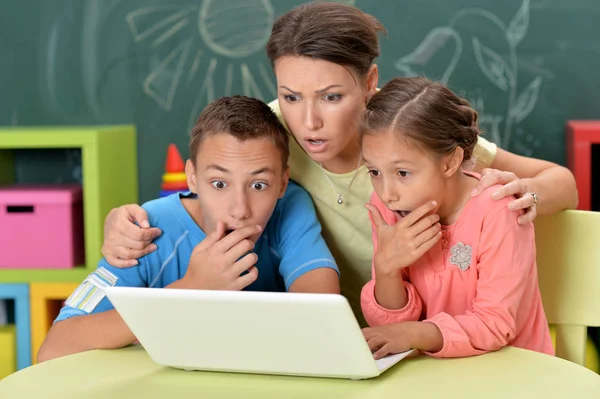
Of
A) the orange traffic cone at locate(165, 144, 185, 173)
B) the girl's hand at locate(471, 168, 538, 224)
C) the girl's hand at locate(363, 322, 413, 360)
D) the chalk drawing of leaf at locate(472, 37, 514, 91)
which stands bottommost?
the girl's hand at locate(363, 322, 413, 360)

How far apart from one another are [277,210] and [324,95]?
0.22m

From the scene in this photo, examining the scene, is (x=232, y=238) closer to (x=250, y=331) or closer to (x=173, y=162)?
(x=250, y=331)

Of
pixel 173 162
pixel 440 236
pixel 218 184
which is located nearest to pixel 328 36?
pixel 218 184

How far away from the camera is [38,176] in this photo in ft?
9.09

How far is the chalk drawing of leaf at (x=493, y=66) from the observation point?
2559 millimetres

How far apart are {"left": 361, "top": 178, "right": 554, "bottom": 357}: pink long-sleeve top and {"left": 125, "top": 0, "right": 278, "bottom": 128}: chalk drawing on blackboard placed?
1.37 meters

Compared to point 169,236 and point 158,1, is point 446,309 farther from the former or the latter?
point 158,1

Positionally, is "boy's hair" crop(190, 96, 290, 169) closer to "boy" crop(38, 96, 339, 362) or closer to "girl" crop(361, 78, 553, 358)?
"boy" crop(38, 96, 339, 362)

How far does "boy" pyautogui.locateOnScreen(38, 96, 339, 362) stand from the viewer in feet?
4.26

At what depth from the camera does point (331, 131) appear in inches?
59.3

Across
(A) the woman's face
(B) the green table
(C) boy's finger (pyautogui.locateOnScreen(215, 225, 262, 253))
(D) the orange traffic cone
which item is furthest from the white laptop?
(D) the orange traffic cone

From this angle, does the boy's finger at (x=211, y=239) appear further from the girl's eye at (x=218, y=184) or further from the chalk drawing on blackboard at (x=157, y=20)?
the chalk drawing on blackboard at (x=157, y=20)

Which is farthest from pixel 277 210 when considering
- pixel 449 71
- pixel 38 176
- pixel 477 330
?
pixel 38 176

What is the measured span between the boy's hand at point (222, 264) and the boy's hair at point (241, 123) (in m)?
0.18
